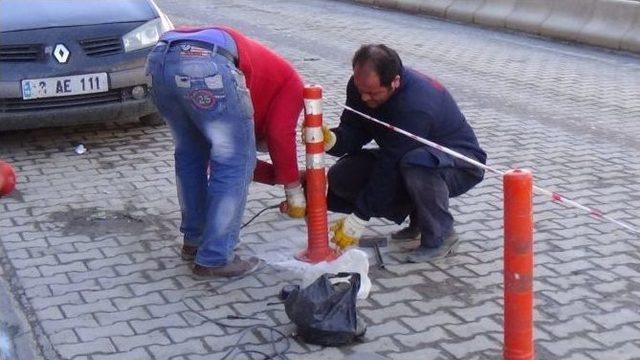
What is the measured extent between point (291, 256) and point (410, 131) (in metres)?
0.97

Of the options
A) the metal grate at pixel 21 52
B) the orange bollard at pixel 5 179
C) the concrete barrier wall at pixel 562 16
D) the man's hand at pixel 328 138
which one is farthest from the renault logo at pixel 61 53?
the concrete barrier wall at pixel 562 16

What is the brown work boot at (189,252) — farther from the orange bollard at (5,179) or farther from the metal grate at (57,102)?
the orange bollard at (5,179)

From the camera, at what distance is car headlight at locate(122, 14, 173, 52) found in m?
7.87

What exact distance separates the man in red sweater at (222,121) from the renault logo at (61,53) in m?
2.56

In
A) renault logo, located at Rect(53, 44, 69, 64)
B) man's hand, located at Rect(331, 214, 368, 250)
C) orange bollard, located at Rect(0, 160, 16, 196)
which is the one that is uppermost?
orange bollard, located at Rect(0, 160, 16, 196)

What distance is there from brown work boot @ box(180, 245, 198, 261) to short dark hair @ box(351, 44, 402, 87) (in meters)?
1.34

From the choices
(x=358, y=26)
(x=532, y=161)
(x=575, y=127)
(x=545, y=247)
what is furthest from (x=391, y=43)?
(x=545, y=247)

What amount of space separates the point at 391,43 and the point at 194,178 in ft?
27.2

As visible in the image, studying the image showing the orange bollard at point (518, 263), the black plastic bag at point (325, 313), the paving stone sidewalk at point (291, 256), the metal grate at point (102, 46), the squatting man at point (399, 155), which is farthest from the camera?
the metal grate at point (102, 46)

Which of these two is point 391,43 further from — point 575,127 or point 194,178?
point 194,178

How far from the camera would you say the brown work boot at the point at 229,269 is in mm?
5281

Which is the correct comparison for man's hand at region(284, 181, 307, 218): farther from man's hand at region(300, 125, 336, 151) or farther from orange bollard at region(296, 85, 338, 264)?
man's hand at region(300, 125, 336, 151)

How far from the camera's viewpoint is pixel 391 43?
1337cm

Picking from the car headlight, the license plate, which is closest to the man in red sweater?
the license plate
